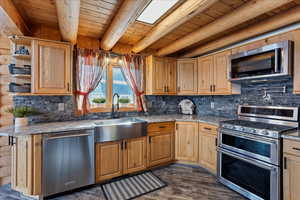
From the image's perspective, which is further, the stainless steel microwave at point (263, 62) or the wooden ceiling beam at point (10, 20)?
the stainless steel microwave at point (263, 62)

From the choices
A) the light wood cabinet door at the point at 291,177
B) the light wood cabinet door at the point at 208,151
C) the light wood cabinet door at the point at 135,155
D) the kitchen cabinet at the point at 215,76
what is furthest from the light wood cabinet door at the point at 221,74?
the light wood cabinet door at the point at 135,155

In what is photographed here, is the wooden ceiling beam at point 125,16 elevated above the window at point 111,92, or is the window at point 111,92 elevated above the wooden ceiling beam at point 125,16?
the wooden ceiling beam at point 125,16

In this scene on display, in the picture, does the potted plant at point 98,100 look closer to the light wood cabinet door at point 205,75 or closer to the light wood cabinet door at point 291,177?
the light wood cabinet door at point 205,75

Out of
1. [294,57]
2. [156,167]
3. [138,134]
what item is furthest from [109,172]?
[294,57]

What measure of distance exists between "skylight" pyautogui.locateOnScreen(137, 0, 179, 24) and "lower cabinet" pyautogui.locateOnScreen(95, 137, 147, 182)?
1.90 metres

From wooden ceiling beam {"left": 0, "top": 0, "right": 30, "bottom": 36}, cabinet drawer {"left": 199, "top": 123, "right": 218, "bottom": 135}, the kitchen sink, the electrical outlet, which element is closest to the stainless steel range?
cabinet drawer {"left": 199, "top": 123, "right": 218, "bottom": 135}

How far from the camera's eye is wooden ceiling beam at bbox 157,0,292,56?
1.52 meters

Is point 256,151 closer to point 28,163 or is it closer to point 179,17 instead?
point 179,17

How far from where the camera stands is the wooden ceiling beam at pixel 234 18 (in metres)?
1.52

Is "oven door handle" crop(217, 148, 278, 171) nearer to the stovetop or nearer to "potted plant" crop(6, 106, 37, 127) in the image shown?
the stovetop

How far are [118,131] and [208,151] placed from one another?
1596mm

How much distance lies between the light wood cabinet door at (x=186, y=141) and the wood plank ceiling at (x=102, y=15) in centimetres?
173

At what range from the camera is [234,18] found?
71.8 inches

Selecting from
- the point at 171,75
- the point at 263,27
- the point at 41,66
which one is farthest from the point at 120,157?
the point at 263,27
